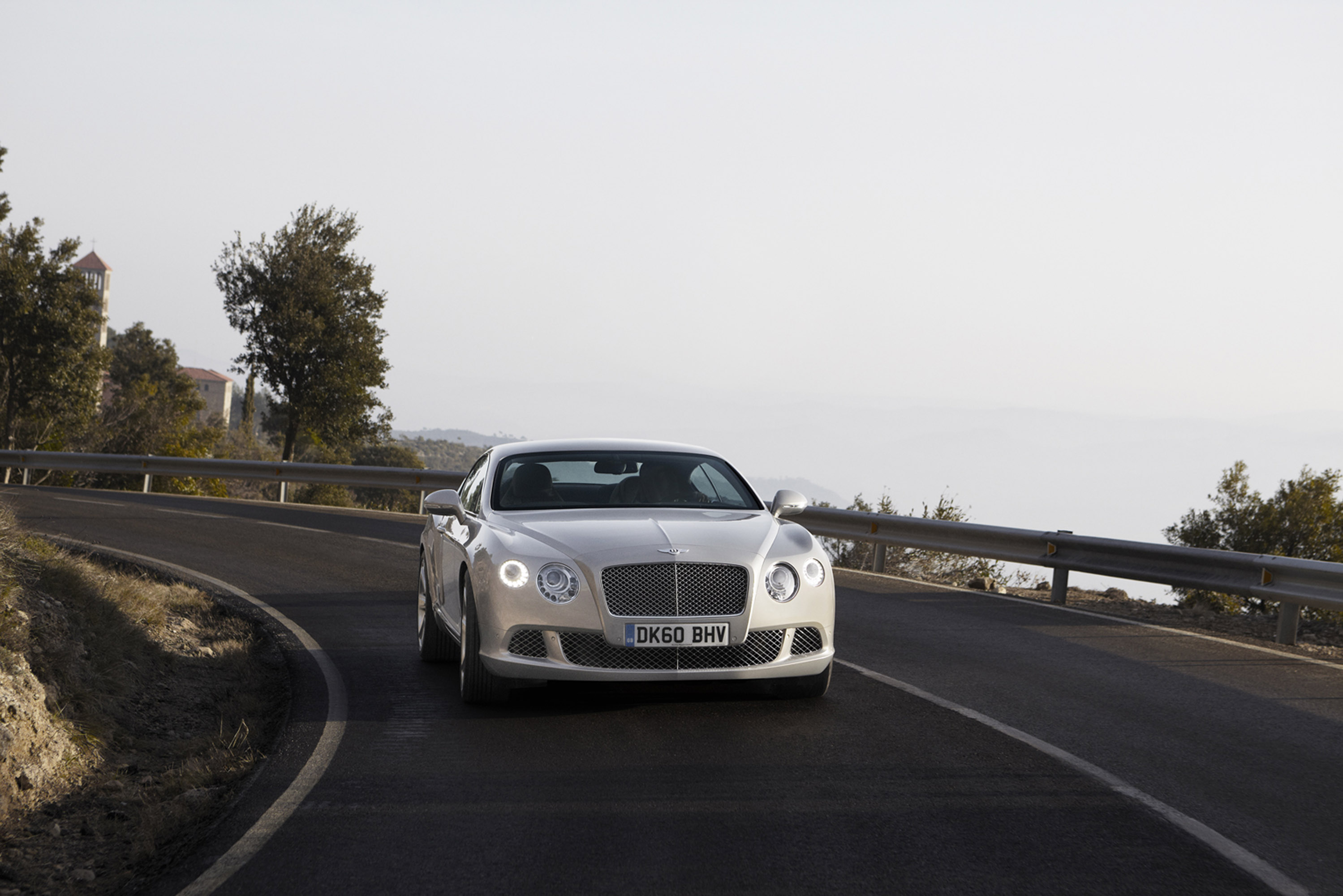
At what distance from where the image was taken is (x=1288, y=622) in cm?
1016

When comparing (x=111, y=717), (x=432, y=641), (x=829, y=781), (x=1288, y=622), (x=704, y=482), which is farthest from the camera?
(x=1288, y=622)

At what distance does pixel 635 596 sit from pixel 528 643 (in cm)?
65

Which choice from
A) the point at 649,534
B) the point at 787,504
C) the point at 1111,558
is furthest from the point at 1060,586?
the point at 649,534

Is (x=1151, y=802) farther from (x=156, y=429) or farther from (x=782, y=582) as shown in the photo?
(x=156, y=429)

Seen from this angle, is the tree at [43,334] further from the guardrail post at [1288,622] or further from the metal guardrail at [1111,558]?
the guardrail post at [1288,622]

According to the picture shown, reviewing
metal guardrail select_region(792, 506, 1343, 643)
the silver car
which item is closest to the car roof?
A: the silver car

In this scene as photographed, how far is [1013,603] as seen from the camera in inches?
491

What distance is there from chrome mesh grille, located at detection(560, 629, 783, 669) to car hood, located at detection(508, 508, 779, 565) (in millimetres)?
416

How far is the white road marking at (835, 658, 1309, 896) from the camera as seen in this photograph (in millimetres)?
4074

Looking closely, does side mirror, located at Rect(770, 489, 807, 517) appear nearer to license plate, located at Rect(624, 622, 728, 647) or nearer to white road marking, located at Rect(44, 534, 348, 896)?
license plate, located at Rect(624, 622, 728, 647)

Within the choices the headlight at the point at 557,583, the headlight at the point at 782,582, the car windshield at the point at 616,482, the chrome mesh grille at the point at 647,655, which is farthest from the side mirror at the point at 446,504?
the headlight at the point at 782,582

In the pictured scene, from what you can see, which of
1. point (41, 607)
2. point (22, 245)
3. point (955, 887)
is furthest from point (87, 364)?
point (955, 887)

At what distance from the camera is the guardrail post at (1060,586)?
12875 mm

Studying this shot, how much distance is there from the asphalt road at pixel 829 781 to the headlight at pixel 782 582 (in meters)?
0.72
